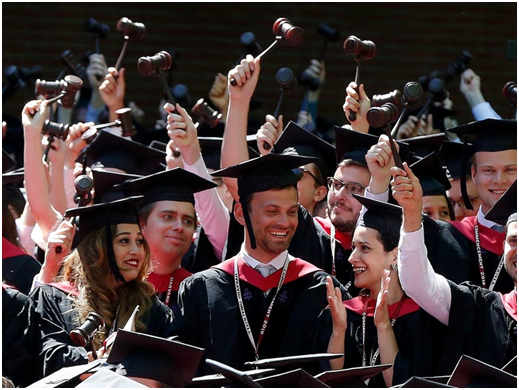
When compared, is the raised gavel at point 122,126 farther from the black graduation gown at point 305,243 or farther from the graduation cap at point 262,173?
the graduation cap at point 262,173

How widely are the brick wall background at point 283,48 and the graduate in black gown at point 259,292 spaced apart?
4777mm

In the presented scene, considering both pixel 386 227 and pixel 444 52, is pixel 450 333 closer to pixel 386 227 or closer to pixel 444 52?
pixel 386 227

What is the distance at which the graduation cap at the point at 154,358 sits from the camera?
459 cm

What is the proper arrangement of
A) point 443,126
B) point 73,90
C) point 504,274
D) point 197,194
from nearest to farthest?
point 504,274, point 197,194, point 73,90, point 443,126

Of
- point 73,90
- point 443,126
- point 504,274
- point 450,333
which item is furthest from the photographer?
point 443,126

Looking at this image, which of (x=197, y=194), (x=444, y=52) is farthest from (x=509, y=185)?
(x=444, y=52)

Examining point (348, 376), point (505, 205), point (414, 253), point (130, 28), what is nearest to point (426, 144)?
point (505, 205)

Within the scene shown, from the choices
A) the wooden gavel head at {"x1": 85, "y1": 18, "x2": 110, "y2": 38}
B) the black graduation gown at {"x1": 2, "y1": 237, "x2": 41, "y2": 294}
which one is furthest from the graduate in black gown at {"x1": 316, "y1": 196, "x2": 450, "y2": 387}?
the wooden gavel head at {"x1": 85, "y1": 18, "x2": 110, "y2": 38}

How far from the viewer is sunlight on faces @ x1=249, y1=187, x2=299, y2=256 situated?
18.6 feet

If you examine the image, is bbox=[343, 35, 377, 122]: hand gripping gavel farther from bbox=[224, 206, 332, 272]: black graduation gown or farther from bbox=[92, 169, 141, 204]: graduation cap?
bbox=[92, 169, 141, 204]: graduation cap

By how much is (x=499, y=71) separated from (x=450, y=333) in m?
5.78

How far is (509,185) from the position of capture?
239 inches

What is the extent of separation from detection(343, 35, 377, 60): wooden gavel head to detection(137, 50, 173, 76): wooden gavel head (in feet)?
2.92

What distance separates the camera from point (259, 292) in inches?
222
